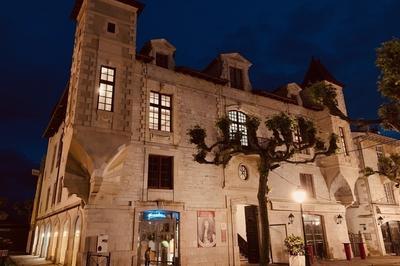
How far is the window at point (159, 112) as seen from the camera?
16078mm

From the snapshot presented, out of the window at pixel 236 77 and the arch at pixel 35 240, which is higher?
the window at pixel 236 77

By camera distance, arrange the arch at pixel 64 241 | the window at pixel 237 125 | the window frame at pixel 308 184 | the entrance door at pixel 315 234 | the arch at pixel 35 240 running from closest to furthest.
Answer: the arch at pixel 64 241
the window at pixel 237 125
the entrance door at pixel 315 234
the window frame at pixel 308 184
the arch at pixel 35 240

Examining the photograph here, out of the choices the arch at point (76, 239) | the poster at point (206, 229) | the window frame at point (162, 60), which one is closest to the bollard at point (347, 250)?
the poster at point (206, 229)

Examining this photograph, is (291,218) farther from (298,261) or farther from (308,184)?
(298,261)

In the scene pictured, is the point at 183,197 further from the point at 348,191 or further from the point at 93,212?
the point at 348,191

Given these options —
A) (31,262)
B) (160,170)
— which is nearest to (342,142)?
(160,170)

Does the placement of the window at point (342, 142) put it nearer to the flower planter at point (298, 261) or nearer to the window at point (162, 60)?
the flower planter at point (298, 261)

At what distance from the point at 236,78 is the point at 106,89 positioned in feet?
30.4

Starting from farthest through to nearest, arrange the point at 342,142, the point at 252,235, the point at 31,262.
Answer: the point at 342,142
the point at 252,235
the point at 31,262

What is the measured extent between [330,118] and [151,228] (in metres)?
15.1

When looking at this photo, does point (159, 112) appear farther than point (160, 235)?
Yes

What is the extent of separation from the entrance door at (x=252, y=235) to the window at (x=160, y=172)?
6159 millimetres

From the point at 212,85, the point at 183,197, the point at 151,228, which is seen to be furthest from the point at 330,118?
the point at 151,228

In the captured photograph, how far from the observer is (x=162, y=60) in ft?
57.5
